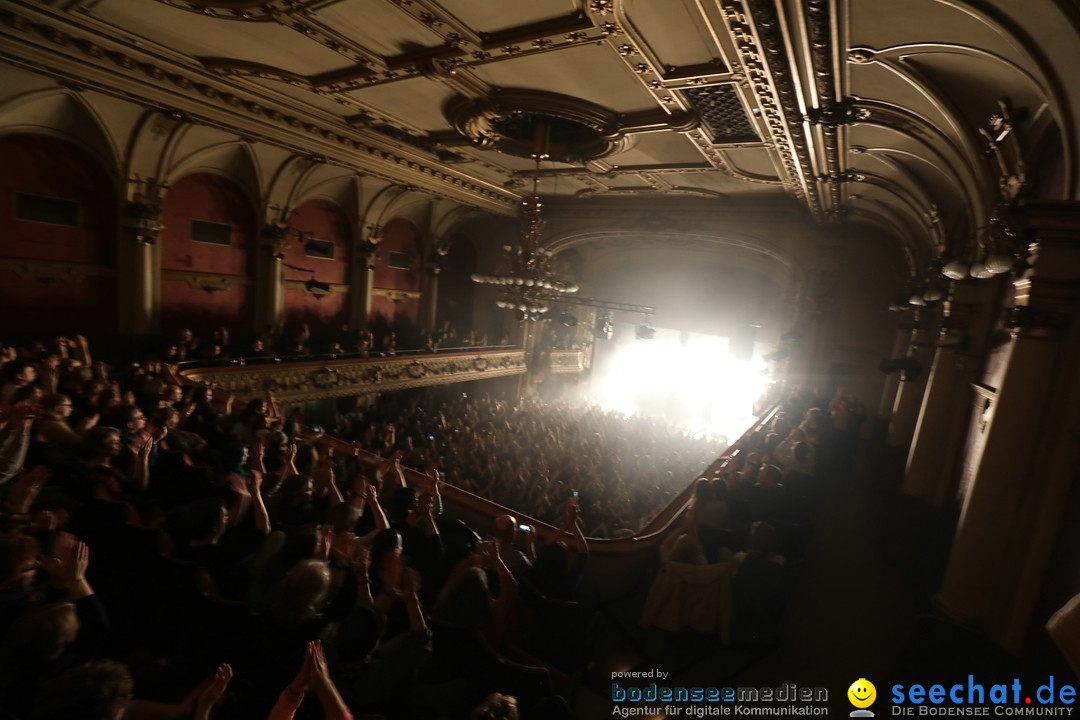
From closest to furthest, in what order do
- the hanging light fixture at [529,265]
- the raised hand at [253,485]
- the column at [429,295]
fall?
the raised hand at [253,485] < the hanging light fixture at [529,265] < the column at [429,295]

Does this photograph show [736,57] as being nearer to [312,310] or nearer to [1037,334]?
[1037,334]

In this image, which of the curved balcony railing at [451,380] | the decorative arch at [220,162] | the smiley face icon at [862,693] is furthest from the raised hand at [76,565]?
the decorative arch at [220,162]

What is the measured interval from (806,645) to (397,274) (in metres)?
14.5

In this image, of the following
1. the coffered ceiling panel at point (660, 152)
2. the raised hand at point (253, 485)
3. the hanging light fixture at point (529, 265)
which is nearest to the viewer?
the raised hand at point (253, 485)

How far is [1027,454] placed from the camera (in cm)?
359

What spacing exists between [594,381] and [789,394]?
27.8 ft

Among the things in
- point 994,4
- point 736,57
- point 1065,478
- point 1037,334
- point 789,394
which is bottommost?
point 789,394

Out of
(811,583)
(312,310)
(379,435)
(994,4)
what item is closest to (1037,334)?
(994,4)

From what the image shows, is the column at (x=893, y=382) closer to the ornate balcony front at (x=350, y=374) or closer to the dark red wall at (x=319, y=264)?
the ornate balcony front at (x=350, y=374)

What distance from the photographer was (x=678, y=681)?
376cm

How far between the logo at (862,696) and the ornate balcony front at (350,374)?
8003 millimetres

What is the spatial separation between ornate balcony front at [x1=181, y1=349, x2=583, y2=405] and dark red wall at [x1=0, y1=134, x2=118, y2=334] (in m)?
2.64

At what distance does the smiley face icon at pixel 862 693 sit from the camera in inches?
142

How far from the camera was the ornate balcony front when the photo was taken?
9430 mm
